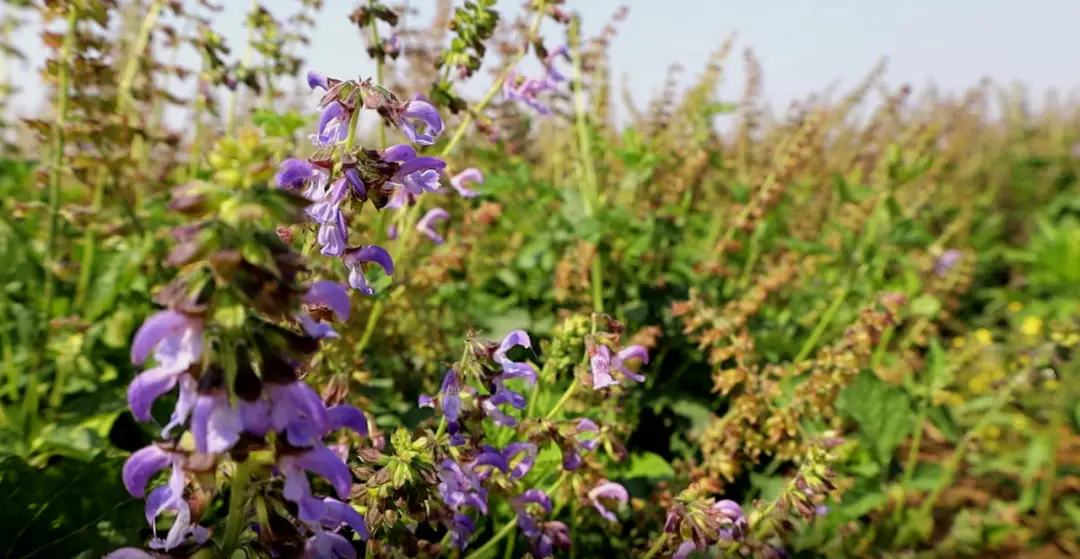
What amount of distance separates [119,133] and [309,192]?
1.71m

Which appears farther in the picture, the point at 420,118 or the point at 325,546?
the point at 420,118

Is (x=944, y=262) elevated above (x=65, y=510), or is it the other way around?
(x=944, y=262)

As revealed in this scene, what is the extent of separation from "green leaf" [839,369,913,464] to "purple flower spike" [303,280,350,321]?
201 centimetres

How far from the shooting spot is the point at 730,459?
1.87 meters

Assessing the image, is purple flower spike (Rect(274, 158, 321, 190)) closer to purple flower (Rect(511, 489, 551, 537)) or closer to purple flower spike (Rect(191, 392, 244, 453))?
purple flower spike (Rect(191, 392, 244, 453))

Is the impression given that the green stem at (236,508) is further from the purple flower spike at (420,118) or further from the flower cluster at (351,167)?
the purple flower spike at (420,118)

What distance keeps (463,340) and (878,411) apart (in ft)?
5.49

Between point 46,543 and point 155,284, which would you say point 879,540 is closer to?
point 46,543

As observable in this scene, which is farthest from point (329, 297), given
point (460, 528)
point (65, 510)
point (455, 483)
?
point (65, 510)

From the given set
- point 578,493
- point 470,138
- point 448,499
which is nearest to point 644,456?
point 578,493

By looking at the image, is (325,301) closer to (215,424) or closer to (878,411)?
(215,424)

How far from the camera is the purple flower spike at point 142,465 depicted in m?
0.88

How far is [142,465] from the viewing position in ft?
2.88

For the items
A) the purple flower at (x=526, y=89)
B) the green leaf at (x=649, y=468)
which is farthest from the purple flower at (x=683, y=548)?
the purple flower at (x=526, y=89)
